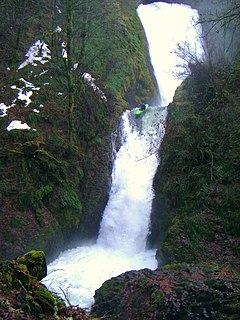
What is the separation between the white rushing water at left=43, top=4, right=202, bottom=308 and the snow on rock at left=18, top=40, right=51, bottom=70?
4.46 metres

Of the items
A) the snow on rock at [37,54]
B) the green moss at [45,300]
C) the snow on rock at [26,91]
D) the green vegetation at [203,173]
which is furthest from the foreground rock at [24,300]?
the snow on rock at [37,54]

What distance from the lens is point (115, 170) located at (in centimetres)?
1402

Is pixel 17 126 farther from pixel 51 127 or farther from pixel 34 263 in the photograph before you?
pixel 34 263

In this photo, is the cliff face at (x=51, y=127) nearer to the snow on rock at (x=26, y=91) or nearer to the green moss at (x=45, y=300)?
the snow on rock at (x=26, y=91)

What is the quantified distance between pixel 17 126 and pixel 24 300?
8133 mm

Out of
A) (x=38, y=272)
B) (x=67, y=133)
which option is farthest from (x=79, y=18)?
(x=38, y=272)

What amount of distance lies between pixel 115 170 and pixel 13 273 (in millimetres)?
9387

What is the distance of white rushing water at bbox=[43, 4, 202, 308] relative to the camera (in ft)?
31.8

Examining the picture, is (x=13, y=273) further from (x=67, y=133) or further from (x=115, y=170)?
(x=115, y=170)

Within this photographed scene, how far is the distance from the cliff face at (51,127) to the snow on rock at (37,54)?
0.04m

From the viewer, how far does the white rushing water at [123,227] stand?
A: 9695 millimetres

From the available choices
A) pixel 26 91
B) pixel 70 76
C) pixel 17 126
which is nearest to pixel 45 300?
pixel 17 126

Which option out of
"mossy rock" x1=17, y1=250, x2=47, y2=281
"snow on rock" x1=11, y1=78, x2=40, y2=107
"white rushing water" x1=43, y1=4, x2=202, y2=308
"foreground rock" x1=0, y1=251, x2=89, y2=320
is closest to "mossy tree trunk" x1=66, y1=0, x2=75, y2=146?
"snow on rock" x1=11, y1=78, x2=40, y2=107

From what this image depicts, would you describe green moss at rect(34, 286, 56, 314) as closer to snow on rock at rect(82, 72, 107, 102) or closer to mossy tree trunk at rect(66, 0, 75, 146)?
mossy tree trunk at rect(66, 0, 75, 146)
